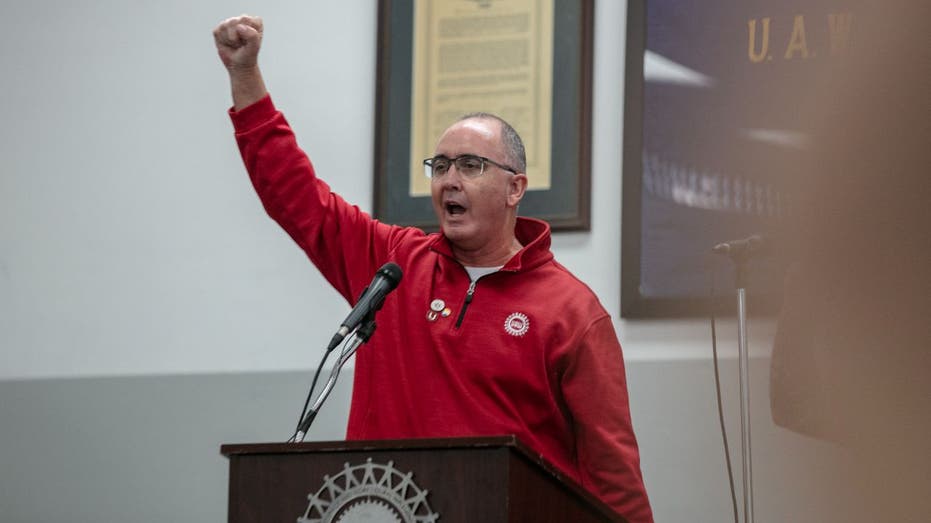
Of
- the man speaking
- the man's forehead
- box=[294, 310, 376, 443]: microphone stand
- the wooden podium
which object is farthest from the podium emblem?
the man's forehead

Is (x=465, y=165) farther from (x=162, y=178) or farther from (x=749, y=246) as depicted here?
(x=162, y=178)

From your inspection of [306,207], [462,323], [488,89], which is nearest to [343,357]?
[462,323]

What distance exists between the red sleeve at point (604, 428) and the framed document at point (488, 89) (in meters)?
1.16

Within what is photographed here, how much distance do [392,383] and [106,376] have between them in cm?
186

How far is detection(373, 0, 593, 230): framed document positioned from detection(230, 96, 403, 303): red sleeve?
101 cm

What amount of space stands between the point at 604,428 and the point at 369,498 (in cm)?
78

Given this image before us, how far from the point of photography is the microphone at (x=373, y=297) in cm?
175

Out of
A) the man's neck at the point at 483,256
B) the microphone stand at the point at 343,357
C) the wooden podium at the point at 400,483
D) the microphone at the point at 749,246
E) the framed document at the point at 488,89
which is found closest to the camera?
the microphone at the point at 749,246

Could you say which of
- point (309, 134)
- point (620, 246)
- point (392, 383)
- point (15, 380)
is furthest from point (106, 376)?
point (392, 383)

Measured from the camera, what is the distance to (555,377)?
223 centimetres

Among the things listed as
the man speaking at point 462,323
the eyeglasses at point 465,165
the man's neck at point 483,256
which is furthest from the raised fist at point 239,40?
the man's neck at point 483,256

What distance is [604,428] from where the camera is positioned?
2.17 m

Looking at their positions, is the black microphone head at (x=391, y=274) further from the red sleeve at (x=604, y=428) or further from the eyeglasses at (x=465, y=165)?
the eyeglasses at (x=465, y=165)

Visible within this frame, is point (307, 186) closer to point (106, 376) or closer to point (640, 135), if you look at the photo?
point (640, 135)
